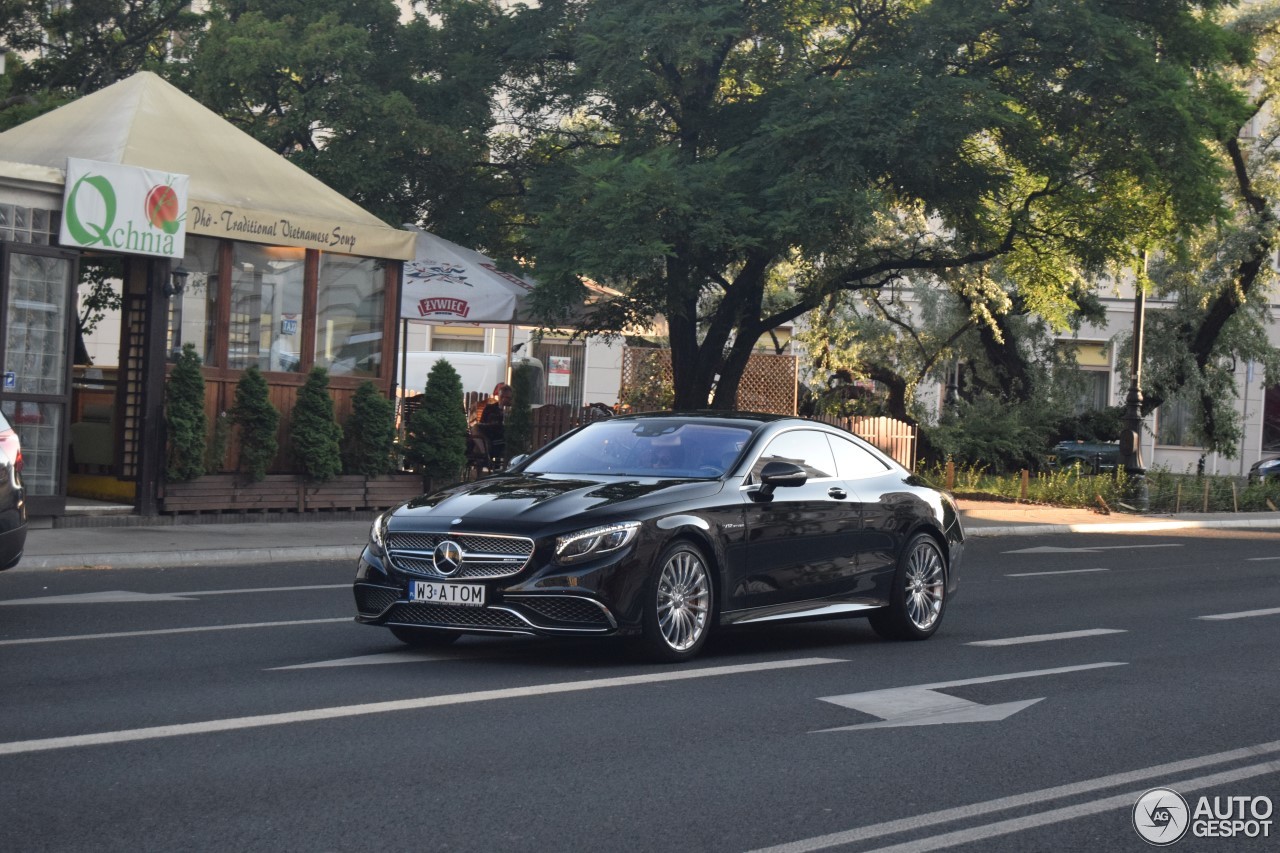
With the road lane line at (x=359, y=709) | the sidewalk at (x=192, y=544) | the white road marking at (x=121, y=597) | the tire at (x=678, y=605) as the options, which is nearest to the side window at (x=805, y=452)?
the tire at (x=678, y=605)

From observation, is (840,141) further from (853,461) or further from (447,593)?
(447,593)

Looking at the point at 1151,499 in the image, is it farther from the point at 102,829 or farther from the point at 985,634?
the point at 102,829

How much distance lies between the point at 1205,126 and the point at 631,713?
1699 cm

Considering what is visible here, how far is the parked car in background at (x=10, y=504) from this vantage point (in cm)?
1044

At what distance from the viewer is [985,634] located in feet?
39.4

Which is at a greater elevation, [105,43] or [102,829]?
[105,43]

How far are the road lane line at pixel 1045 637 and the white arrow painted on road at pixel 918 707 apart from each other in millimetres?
2285

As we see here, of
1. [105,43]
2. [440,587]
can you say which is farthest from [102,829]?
[105,43]

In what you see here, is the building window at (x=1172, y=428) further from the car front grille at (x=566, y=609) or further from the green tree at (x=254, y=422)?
the car front grille at (x=566, y=609)

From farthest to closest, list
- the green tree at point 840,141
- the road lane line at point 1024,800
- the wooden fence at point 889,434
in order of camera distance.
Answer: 1. the wooden fence at point 889,434
2. the green tree at point 840,141
3. the road lane line at point 1024,800

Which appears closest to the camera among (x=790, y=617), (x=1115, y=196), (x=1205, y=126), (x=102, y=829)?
(x=102, y=829)

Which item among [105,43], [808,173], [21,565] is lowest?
[21,565]

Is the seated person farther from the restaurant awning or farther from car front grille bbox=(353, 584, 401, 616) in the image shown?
car front grille bbox=(353, 584, 401, 616)

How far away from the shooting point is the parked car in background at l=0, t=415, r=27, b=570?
411 inches
